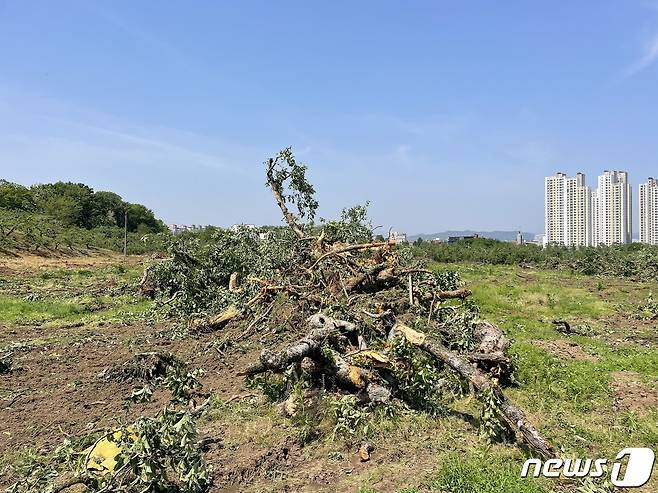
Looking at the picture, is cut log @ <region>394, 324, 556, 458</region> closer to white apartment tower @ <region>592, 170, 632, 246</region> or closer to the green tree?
the green tree

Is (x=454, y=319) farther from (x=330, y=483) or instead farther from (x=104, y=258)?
(x=104, y=258)

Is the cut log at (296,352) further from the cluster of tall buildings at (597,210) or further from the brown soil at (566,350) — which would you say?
the cluster of tall buildings at (597,210)

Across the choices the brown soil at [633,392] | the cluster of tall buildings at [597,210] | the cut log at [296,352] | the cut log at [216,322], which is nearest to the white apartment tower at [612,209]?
the cluster of tall buildings at [597,210]

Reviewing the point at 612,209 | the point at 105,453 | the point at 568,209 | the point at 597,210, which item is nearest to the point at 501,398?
the point at 105,453

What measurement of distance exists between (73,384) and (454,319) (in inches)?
195

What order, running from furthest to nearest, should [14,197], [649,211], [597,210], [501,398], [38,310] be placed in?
A: [597,210] < [649,211] < [14,197] < [38,310] < [501,398]

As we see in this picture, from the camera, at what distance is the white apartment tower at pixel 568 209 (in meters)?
63.9

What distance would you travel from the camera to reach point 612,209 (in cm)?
6072

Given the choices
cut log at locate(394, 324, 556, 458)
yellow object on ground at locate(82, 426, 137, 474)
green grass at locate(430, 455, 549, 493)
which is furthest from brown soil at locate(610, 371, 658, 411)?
yellow object on ground at locate(82, 426, 137, 474)

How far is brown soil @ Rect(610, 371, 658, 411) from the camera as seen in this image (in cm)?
543

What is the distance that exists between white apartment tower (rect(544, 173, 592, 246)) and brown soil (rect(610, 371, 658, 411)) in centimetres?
6058

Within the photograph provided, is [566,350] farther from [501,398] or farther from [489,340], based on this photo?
[501,398]

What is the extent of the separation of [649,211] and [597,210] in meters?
5.30

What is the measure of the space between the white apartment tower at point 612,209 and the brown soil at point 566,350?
58.1m
